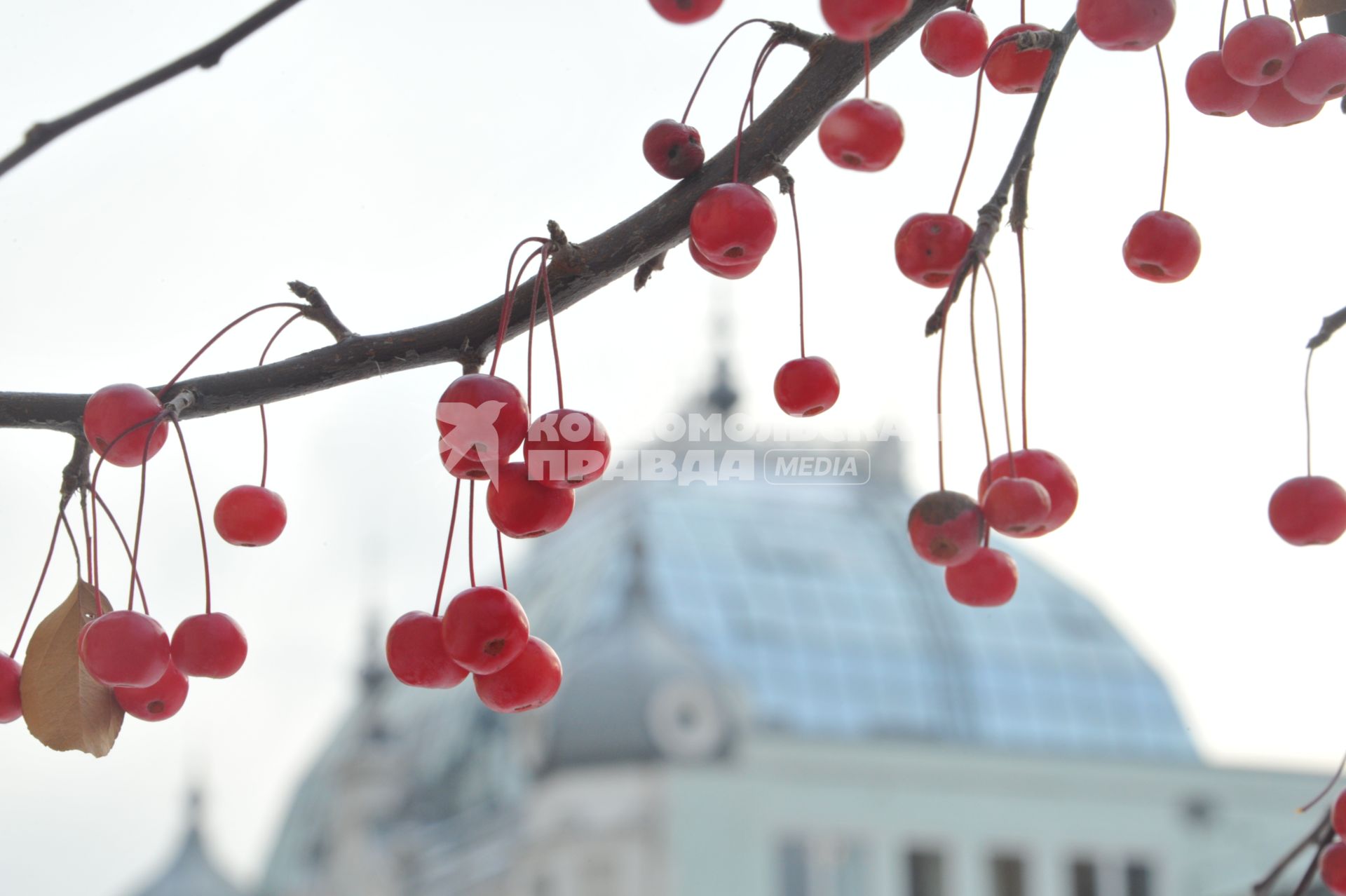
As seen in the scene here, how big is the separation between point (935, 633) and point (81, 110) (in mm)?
35783

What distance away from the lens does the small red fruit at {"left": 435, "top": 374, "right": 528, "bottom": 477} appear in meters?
1.64

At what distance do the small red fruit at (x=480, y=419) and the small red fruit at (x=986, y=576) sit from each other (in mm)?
485

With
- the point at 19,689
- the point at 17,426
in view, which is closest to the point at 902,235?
the point at 17,426

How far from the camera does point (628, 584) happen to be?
110ft

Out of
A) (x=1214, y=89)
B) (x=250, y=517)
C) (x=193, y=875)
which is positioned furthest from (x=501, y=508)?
(x=193, y=875)

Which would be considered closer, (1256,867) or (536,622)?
(1256,867)

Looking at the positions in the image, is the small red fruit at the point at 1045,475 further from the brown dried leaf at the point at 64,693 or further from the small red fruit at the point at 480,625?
the brown dried leaf at the point at 64,693

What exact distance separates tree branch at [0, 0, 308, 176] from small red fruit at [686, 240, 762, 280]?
50cm

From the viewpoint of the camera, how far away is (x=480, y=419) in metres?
A: 1.66

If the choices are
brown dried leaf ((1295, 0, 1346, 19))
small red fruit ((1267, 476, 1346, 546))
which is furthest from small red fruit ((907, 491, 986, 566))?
brown dried leaf ((1295, 0, 1346, 19))

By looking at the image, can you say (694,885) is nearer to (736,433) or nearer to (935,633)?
(935,633)

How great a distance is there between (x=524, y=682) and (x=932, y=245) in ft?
2.12

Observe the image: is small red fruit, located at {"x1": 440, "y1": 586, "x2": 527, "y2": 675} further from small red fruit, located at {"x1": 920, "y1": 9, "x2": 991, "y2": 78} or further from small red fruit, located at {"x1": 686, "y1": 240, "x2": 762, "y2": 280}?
small red fruit, located at {"x1": 920, "y1": 9, "x2": 991, "y2": 78}

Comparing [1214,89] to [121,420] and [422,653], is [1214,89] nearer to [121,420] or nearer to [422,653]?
[422,653]
